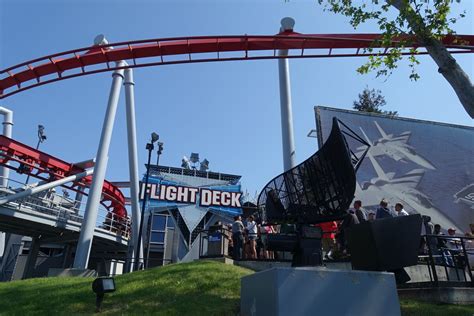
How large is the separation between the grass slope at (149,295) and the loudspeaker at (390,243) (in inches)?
129

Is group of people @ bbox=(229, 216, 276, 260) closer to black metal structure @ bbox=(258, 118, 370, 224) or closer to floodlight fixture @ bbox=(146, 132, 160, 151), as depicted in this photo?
black metal structure @ bbox=(258, 118, 370, 224)

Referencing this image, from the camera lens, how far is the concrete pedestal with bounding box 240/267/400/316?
436cm

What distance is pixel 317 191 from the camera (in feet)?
27.9

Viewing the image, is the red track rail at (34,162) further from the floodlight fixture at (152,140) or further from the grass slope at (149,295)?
the grass slope at (149,295)

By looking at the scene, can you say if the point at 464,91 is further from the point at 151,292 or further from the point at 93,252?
the point at 93,252

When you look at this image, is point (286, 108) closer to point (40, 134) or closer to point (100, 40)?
point (100, 40)

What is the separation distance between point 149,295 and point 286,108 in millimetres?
14656

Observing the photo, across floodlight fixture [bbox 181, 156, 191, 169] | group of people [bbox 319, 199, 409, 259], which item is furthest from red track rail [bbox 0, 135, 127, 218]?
group of people [bbox 319, 199, 409, 259]

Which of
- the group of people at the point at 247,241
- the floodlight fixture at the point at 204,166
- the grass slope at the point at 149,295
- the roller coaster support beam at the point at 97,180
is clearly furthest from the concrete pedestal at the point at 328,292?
the floodlight fixture at the point at 204,166

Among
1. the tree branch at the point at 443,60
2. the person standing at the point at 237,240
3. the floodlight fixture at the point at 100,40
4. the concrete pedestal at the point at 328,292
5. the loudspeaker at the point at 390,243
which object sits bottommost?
the concrete pedestal at the point at 328,292

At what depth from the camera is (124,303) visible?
8273 millimetres

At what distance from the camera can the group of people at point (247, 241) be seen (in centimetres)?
1341

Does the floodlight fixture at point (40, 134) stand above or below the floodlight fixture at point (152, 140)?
above

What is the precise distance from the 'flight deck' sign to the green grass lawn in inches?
920
